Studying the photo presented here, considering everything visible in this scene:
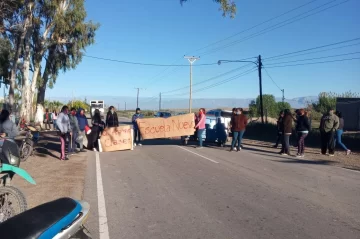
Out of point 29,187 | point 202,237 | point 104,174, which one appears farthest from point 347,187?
point 29,187

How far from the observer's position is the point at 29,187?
27.3ft

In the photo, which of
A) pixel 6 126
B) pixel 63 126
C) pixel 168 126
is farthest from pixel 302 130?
pixel 6 126

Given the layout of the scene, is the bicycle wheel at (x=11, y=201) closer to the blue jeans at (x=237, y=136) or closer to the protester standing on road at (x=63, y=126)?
the protester standing on road at (x=63, y=126)

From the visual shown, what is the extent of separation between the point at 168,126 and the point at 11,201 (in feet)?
41.0

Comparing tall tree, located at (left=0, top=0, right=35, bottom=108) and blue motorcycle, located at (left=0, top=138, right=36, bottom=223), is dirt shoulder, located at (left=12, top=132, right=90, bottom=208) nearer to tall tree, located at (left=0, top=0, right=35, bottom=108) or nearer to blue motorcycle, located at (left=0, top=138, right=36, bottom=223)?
blue motorcycle, located at (left=0, top=138, right=36, bottom=223)

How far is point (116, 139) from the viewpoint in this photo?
51.9 feet

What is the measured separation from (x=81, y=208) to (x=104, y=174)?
707cm

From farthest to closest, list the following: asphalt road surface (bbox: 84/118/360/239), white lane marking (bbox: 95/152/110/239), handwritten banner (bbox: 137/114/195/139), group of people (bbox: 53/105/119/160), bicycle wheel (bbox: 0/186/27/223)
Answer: handwritten banner (bbox: 137/114/195/139), group of people (bbox: 53/105/119/160), asphalt road surface (bbox: 84/118/360/239), white lane marking (bbox: 95/152/110/239), bicycle wheel (bbox: 0/186/27/223)

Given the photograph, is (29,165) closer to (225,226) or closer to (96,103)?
(225,226)

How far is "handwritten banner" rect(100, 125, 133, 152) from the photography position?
1560 cm

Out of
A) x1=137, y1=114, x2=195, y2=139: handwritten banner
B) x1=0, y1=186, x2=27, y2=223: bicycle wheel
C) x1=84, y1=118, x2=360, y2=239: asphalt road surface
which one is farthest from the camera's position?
x1=137, y1=114, x2=195, y2=139: handwritten banner

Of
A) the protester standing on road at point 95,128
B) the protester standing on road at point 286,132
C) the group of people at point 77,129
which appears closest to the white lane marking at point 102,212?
the group of people at point 77,129

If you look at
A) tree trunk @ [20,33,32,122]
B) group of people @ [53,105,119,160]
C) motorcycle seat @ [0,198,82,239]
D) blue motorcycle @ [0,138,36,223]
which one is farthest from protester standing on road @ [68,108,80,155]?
tree trunk @ [20,33,32,122]

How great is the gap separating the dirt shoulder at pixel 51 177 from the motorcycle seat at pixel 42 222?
13.1 ft
